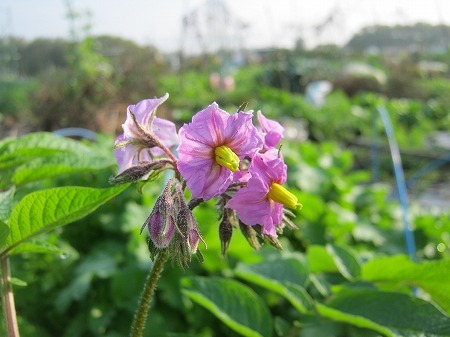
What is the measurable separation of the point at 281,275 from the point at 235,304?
0.18 metres

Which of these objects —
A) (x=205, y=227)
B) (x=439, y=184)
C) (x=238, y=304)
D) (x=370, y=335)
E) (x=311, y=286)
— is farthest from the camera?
(x=439, y=184)

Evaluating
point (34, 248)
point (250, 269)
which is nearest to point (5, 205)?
point (34, 248)

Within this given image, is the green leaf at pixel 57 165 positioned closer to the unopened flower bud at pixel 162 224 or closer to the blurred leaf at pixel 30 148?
the blurred leaf at pixel 30 148

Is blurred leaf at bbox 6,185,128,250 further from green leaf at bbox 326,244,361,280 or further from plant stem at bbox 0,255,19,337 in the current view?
green leaf at bbox 326,244,361,280

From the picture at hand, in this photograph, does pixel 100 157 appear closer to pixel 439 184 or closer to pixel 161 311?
pixel 161 311

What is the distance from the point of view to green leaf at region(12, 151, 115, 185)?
3.87 feet

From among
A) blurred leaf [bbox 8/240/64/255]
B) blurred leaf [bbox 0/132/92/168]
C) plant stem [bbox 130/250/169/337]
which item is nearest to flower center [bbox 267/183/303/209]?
plant stem [bbox 130/250/169/337]

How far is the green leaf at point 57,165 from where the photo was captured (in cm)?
118

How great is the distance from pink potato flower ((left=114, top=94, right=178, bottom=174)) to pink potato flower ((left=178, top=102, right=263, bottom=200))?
0.12 metres

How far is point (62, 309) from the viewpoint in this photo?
2119 mm

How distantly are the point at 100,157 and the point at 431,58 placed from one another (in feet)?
104

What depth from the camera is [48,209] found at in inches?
38.4

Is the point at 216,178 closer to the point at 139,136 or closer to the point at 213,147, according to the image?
the point at 213,147

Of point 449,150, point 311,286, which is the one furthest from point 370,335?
point 449,150
